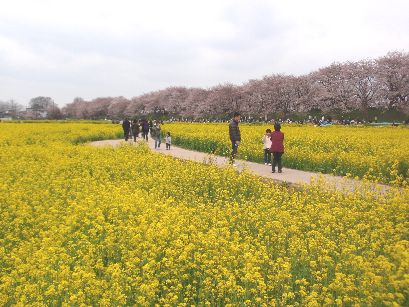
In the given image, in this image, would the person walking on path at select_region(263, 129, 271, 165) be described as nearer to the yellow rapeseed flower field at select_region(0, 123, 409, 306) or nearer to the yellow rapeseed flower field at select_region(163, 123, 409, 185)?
the yellow rapeseed flower field at select_region(163, 123, 409, 185)

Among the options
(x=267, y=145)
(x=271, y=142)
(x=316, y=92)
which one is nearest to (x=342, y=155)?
(x=271, y=142)

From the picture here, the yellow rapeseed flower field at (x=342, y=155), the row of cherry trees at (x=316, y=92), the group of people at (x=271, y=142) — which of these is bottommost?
the yellow rapeseed flower field at (x=342, y=155)

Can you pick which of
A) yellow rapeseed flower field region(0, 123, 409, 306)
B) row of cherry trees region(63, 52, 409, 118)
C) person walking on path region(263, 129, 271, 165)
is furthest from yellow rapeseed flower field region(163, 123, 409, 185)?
row of cherry trees region(63, 52, 409, 118)

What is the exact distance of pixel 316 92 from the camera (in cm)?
7119

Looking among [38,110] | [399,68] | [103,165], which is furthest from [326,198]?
[38,110]

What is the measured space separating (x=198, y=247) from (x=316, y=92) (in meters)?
68.7

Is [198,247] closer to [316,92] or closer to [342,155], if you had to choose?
[342,155]

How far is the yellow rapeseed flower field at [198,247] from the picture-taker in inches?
185

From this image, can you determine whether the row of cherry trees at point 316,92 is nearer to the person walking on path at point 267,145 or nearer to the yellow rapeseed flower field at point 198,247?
the person walking on path at point 267,145

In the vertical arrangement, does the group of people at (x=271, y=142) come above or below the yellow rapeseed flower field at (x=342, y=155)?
above

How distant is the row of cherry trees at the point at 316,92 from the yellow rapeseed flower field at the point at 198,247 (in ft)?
193

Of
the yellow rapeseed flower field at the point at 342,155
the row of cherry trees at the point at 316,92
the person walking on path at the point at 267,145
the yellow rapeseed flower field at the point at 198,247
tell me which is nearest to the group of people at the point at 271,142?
the person walking on path at the point at 267,145

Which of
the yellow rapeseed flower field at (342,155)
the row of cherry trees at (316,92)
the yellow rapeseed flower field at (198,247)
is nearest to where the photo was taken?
the yellow rapeseed flower field at (198,247)

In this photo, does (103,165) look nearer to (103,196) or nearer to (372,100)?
(103,196)
